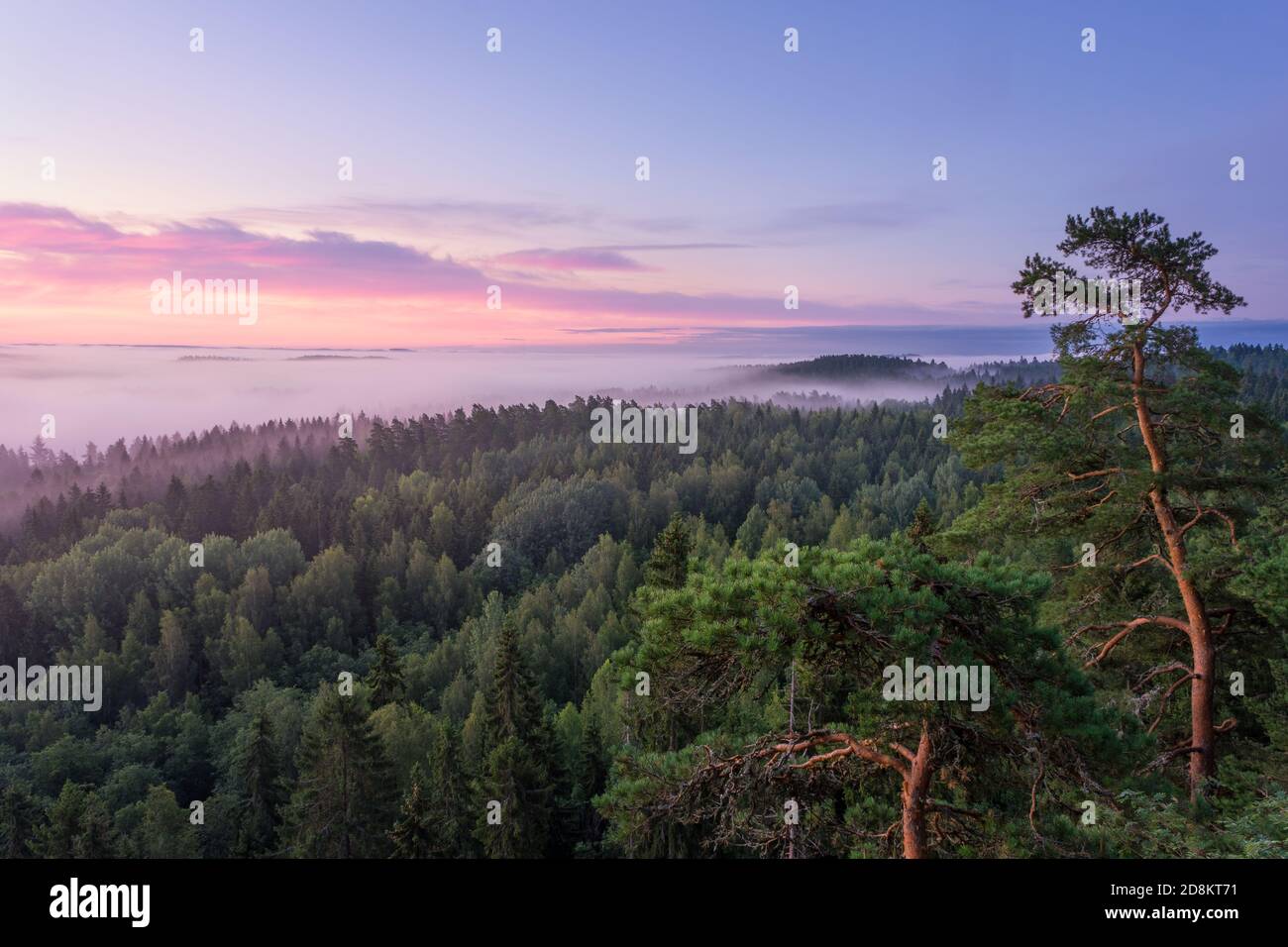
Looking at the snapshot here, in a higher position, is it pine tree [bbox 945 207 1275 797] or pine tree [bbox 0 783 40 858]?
pine tree [bbox 945 207 1275 797]

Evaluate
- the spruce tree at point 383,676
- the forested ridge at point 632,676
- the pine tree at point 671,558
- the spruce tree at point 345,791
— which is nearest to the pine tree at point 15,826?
the forested ridge at point 632,676

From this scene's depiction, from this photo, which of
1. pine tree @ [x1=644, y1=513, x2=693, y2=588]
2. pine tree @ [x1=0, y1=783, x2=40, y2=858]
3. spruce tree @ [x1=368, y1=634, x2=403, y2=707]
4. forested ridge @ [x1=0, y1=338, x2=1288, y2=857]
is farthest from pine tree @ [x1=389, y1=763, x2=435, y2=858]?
spruce tree @ [x1=368, y1=634, x2=403, y2=707]

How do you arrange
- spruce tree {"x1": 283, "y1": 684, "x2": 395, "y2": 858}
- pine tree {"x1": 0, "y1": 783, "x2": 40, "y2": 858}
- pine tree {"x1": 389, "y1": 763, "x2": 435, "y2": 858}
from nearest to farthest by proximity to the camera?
1. pine tree {"x1": 389, "y1": 763, "x2": 435, "y2": 858}
2. spruce tree {"x1": 283, "y1": 684, "x2": 395, "y2": 858}
3. pine tree {"x1": 0, "y1": 783, "x2": 40, "y2": 858}

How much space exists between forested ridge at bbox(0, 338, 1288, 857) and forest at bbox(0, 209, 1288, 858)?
0.09 m

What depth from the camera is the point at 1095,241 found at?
48.4 feet

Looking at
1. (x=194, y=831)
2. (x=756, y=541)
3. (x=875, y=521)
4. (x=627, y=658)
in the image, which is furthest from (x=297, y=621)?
(x=627, y=658)

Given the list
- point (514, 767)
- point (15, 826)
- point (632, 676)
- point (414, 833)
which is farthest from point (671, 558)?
point (15, 826)

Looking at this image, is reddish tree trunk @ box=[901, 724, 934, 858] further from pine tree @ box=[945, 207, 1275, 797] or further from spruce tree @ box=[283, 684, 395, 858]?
spruce tree @ box=[283, 684, 395, 858]

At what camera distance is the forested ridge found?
8.99 m

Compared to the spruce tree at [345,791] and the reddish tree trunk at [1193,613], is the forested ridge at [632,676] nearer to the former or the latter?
the spruce tree at [345,791]

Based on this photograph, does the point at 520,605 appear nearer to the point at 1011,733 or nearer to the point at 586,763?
the point at 586,763

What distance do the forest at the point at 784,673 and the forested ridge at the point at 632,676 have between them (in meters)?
0.09

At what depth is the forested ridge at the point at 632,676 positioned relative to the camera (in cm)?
899
